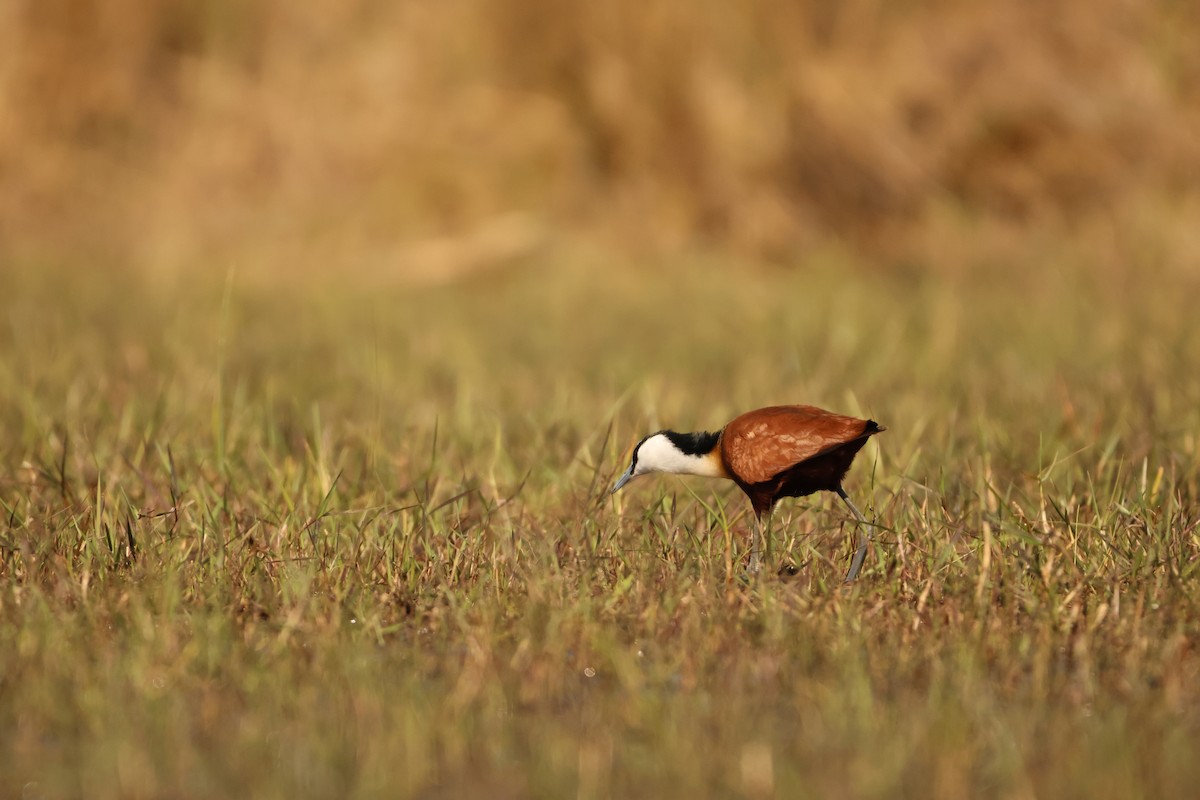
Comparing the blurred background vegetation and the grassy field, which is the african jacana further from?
the blurred background vegetation

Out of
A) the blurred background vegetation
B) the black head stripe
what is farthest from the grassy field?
the blurred background vegetation

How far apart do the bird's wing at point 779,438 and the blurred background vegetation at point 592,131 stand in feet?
12.7

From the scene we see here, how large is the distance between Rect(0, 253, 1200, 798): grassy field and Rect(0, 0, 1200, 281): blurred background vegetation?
6.16 feet

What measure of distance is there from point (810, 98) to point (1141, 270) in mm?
A: 2082

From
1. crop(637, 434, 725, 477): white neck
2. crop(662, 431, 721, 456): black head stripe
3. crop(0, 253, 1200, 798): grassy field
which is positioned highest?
crop(662, 431, 721, 456): black head stripe

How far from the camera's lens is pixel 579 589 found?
9.43 ft

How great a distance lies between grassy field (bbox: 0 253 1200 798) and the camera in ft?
7.14

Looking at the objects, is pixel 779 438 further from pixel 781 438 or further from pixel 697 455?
pixel 697 455

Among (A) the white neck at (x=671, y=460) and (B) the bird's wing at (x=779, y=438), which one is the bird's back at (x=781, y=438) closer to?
(B) the bird's wing at (x=779, y=438)

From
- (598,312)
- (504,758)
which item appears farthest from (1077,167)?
(504,758)

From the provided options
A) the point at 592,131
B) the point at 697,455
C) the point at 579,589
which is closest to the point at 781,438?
the point at 697,455

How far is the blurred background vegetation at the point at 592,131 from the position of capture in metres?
7.10

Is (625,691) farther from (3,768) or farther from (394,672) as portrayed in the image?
(3,768)

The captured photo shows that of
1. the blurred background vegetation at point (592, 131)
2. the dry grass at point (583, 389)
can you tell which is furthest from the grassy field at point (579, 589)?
the blurred background vegetation at point (592, 131)
